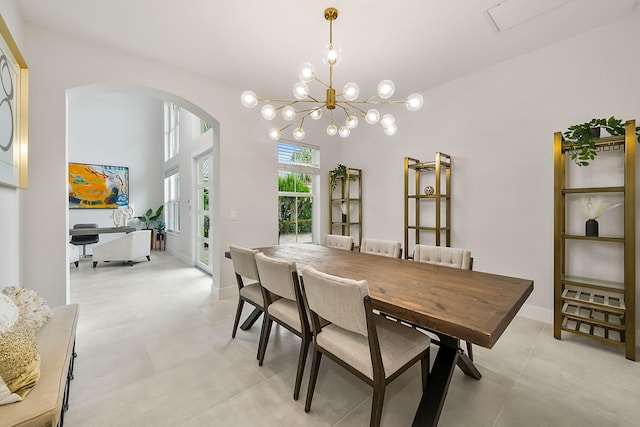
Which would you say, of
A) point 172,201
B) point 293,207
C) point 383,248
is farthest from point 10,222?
point 172,201

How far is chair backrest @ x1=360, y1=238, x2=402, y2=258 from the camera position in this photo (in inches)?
106

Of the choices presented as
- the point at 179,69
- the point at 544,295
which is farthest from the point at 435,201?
the point at 179,69

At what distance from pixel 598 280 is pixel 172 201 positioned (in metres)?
8.25

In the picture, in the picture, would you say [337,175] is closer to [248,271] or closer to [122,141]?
[248,271]

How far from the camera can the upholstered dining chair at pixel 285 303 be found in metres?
1.64

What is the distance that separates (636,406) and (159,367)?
3.14 m

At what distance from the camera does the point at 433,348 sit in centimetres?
224

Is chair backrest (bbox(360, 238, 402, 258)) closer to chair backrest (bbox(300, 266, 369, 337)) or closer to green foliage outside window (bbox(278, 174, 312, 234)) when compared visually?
chair backrest (bbox(300, 266, 369, 337))

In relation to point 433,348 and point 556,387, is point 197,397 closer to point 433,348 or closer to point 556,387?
point 433,348

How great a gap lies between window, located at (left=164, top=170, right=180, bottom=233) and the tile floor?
4351 mm

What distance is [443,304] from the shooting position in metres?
1.27

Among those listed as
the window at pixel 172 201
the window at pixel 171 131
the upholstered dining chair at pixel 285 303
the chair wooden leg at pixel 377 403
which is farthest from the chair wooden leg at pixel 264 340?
the window at pixel 171 131

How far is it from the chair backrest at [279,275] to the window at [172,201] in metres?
5.70

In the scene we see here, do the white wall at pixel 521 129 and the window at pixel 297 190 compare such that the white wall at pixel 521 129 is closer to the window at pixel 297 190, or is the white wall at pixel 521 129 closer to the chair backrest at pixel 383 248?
the chair backrest at pixel 383 248
